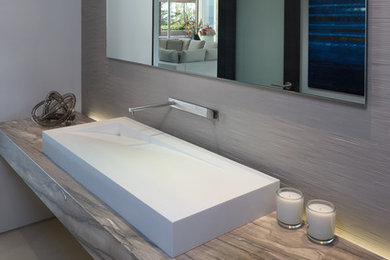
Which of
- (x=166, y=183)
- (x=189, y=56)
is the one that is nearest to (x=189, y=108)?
(x=189, y=56)

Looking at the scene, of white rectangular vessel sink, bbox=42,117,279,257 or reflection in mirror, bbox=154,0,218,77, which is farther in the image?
reflection in mirror, bbox=154,0,218,77

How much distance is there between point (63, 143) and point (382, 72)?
1186 millimetres

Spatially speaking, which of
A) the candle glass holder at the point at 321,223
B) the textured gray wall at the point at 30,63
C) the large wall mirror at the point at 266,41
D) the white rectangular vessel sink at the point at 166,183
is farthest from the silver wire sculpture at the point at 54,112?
the candle glass holder at the point at 321,223

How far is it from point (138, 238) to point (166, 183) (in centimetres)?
24

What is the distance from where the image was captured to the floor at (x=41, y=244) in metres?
2.18

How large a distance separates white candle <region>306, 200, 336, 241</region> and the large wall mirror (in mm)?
311

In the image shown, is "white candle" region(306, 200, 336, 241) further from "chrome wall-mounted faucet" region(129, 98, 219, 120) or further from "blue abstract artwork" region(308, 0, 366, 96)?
"chrome wall-mounted faucet" region(129, 98, 219, 120)

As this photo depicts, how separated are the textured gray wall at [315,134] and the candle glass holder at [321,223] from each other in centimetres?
10

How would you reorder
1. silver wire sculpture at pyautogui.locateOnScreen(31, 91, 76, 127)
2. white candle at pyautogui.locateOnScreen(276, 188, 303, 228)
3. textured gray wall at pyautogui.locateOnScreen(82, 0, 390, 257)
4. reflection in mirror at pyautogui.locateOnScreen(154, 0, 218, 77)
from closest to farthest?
textured gray wall at pyautogui.locateOnScreen(82, 0, 390, 257) → white candle at pyautogui.locateOnScreen(276, 188, 303, 228) → reflection in mirror at pyautogui.locateOnScreen(154, 0, 218, 77) → silver wire sculpture at pyautogui.locateOnScreen(31, 91, 76, 127)

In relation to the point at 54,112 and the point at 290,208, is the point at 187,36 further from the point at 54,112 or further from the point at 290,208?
the point at 54,112

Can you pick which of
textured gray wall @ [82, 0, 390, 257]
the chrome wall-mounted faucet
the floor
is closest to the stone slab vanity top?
textured gray wall @ [82, 0, 390, 257]

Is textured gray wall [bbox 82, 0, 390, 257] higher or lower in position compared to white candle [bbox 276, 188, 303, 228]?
higher

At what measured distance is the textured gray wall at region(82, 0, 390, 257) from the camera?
1021 mm

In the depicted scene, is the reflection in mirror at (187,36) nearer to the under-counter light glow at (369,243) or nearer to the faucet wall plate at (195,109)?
the faucet wall plate at (195,109)
